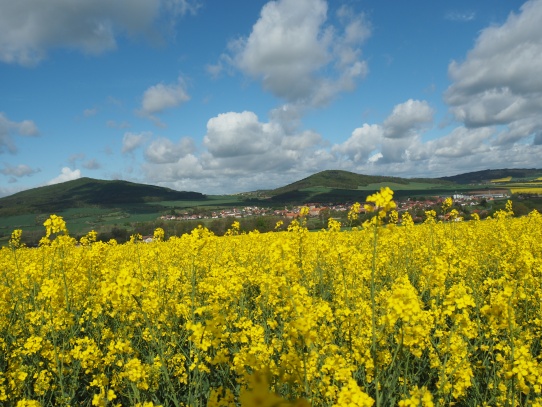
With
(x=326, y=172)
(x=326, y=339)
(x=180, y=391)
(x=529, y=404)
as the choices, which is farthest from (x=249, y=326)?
(x=326, y=172)

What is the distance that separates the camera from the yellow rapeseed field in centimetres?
316

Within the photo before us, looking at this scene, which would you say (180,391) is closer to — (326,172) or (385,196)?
(385,196)

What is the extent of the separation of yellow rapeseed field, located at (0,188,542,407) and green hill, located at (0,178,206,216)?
95.5 m

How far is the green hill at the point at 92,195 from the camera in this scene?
338 ft

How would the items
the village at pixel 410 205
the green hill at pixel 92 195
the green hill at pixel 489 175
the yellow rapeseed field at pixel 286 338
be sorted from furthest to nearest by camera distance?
1. the green hill at pixel 489 175
2. the green hill at pixel 92 195
3. the village at pixel 410 205
4. the yellow rapeseed field at pixel 286 338

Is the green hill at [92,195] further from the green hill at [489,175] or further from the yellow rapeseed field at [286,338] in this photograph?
the yellow rapeseed field at [286,338]

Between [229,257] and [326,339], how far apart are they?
7.01 metres

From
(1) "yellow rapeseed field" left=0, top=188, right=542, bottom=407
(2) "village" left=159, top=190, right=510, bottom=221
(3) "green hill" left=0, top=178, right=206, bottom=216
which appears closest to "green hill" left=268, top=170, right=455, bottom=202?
(2) "village" left=159, top=190, right=510, bottom=221

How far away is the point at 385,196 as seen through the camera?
3.17m

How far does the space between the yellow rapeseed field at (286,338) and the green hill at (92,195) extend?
313ft

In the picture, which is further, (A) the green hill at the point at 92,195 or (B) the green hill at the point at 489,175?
(B) the green hill at the point at 489,175

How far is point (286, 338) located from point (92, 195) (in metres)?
128

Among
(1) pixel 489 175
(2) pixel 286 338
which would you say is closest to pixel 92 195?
(2) pixel 286 338

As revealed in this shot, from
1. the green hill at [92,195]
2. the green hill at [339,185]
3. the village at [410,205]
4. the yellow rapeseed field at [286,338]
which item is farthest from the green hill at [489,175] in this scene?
the yellow rapeseed field at [286,338]
